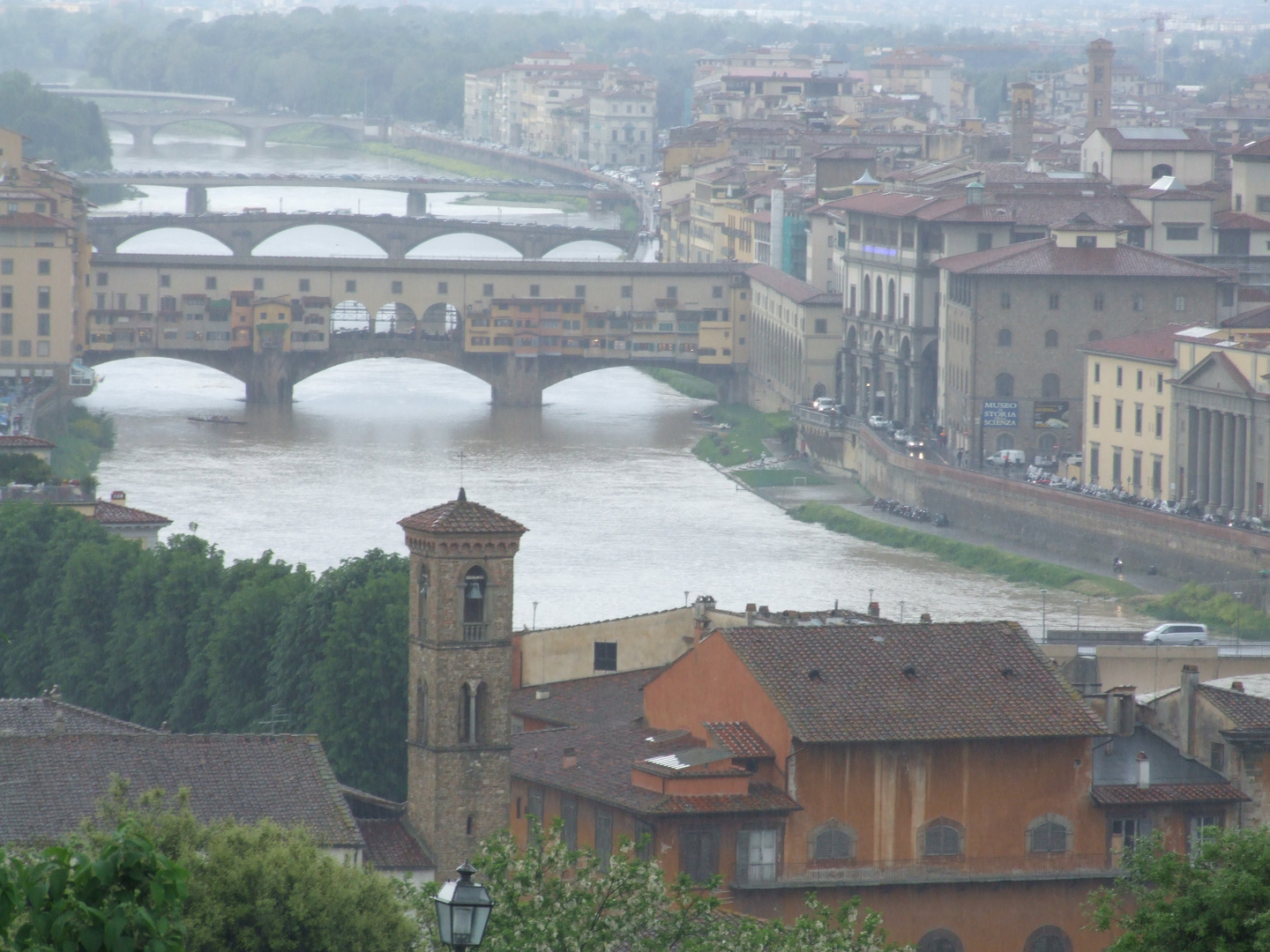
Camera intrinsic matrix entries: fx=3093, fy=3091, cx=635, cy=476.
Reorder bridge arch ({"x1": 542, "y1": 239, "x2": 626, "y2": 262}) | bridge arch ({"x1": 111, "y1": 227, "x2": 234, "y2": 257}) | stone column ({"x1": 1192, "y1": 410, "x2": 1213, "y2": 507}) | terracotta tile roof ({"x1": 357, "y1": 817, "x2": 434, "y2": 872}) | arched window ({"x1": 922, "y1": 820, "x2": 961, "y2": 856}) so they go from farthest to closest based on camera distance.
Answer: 1. bridge arch ({"x1": 542, "y1": 239, "x2": 626, "y2": 262})
2. bridge arch ({"x1": 111, "y1": 227, "x2": 234, "y2": 257})
3. stone column ({"x1": 1192, "y1": 410, "x2": 1213, "y2": 507})
4. arched window ({"x1": 922, "y1": 820, "x2": 961, "y2": 856})
5. terracotta tile roof ({"x1": 357, "y1": 817, "x2": 434, "y2": 872})

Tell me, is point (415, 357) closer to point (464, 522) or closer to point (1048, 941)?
point (464, 522)

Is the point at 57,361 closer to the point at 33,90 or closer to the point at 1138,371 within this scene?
the point at 1138,371

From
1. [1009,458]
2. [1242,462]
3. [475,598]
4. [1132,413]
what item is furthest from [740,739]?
[1009,458]

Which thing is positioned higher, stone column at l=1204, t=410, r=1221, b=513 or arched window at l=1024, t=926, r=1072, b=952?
stone column at l=1204, t=410, r=1221, b=513

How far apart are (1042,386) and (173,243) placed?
32254mm

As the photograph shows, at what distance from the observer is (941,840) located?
16.8 m

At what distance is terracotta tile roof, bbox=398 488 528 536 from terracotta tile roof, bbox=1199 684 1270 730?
4.19 m

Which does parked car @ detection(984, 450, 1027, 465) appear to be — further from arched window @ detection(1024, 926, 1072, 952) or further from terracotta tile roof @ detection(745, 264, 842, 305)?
arched window @ detection(1024, 926, 1072, 952)

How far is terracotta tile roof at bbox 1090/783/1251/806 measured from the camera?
17.2 m

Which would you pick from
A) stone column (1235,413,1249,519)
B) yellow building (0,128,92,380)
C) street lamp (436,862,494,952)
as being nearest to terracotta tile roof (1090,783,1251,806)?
street lamp (436,862,494,952)

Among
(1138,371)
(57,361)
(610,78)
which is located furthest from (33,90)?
(1138,371)

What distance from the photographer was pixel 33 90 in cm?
8325

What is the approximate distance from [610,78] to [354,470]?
60842 mm

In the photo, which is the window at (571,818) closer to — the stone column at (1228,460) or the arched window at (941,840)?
the arched window at (941,840)
